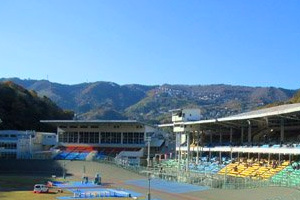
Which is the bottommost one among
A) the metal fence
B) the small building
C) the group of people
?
the metal fence

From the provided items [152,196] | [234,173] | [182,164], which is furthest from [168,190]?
[182,164]

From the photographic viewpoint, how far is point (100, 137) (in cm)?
8806

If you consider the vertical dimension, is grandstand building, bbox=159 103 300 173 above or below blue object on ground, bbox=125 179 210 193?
above

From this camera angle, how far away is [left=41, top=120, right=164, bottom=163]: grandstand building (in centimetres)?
8438

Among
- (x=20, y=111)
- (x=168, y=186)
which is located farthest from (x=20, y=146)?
(x=168, y=186)

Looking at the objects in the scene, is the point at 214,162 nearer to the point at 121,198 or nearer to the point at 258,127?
the point at 258,127

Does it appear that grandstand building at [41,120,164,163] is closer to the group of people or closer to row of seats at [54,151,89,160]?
row of seats at [54,151,89,160]

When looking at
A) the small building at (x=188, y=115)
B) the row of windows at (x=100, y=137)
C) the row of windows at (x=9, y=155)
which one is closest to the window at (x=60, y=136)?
the row of windows at (x=100, y=137)

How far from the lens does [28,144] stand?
3346 inches

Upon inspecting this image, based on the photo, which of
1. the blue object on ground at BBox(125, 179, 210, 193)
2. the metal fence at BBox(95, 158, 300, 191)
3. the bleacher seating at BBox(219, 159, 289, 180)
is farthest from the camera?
the blue object on ground at BBox(125, 179, 210, 193)

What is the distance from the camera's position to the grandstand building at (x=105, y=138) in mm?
84375

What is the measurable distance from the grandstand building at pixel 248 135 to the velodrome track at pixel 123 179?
8.20m

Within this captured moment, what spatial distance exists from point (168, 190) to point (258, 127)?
19053 millimetres

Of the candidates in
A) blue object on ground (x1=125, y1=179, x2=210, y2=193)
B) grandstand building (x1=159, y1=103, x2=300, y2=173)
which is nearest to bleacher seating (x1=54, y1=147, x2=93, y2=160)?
grandstand building (x1=159, y1=103, x2=300, y2=173)
